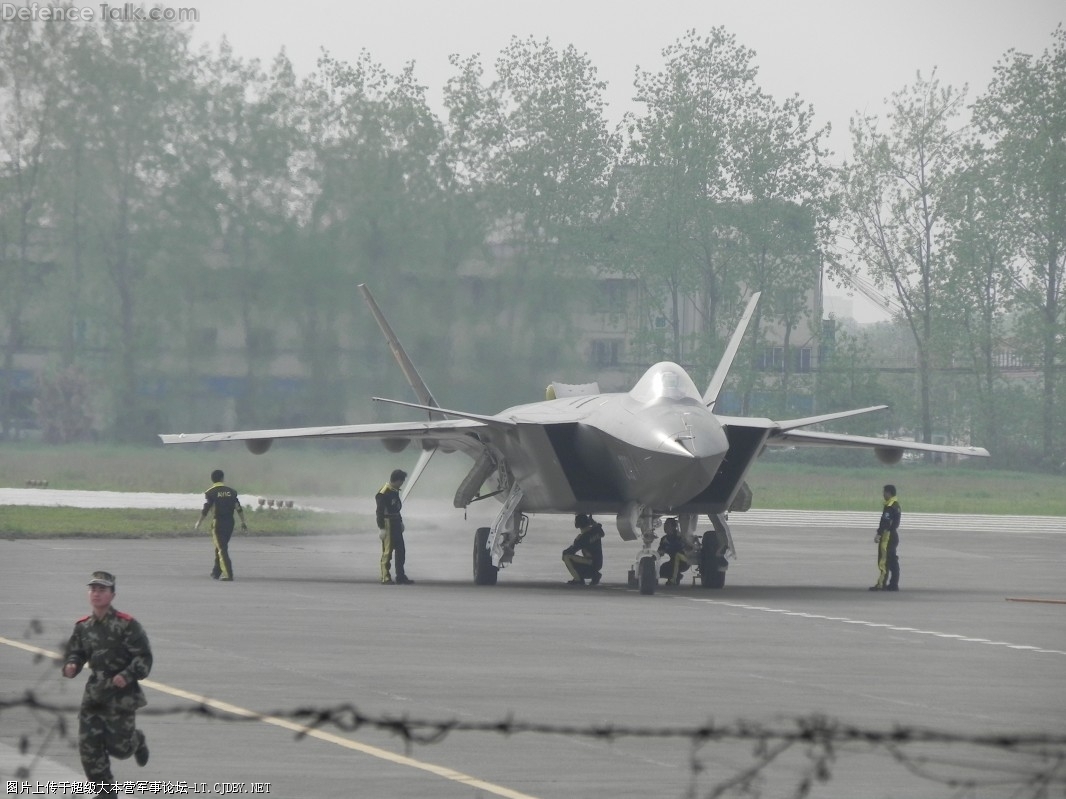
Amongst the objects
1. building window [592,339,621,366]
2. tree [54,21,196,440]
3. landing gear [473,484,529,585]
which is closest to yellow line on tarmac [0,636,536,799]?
landing gear [473,484,529,585]

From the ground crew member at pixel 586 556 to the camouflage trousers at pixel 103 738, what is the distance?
17.0 meters

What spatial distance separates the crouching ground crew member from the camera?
8.58m

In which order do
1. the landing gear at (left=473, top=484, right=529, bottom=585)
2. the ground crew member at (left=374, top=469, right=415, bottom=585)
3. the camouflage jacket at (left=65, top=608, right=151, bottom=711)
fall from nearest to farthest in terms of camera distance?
the camouflage jacket at (left=65, top=608, right=151, bottom=711) → the ground crew member at (left=374, top=469, right=415, bottom=585) → the landing gear at (left=473, top=484, right=529, bottom=585)

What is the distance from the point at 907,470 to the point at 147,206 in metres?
31.7

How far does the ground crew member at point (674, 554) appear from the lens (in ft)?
84.0

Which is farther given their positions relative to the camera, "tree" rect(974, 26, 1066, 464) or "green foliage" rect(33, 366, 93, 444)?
"tree" rect(974, 26, 1066, 464)

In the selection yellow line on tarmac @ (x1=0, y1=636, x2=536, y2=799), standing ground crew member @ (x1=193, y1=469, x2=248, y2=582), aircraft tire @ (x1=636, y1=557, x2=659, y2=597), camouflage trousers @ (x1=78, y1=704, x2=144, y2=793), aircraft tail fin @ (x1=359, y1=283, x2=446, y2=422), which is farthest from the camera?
aircraft tail fin @ (x1=359, y1=283, x2=446, y2=422)

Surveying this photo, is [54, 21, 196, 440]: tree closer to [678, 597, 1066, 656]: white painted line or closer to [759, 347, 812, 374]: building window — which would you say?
[678, 597, 1066, 656]: white painted line

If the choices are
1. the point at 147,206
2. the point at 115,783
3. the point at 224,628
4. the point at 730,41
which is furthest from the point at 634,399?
the point at 730,41

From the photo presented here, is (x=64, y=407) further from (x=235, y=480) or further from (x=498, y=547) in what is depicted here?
(x=498, y=547)

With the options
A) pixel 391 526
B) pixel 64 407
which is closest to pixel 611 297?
pixel 64 407

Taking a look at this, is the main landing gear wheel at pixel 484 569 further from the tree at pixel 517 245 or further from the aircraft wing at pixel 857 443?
the tree at pixel 517 245

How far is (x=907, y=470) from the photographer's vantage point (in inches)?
2483

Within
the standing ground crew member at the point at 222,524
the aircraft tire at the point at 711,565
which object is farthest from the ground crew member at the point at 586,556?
the standing ground crew member at the point at 222,524
